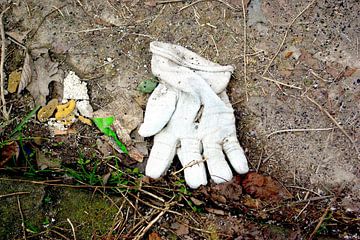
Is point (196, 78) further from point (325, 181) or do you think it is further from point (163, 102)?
point (325, 181)

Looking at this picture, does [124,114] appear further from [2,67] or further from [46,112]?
[2,67]

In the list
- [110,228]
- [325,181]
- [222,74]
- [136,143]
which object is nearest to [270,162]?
[325,181]

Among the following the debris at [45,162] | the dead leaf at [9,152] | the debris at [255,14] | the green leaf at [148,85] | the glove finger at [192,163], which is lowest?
the debris at [45,162]

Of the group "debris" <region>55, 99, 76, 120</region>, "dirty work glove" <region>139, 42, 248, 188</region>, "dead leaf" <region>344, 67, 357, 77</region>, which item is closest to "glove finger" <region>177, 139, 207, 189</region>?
"dirty work glove" <region>139, 42, 248, 188</region>

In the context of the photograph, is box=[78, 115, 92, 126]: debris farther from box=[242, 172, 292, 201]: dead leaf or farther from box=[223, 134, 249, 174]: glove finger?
box=[242, 172, 292, 201]: dead leaf

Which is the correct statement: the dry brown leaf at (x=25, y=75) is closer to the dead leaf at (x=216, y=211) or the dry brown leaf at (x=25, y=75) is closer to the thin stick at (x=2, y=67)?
the thin stick at (x=2, y=67)

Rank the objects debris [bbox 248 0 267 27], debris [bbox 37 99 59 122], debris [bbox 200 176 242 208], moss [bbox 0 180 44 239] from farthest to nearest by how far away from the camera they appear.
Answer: debris [bbox 248 0 267 27] → debris [bbox 37 99 59 122] → debris [bbox 200 176 242 208] → moss [bbox 0 180 44 239]

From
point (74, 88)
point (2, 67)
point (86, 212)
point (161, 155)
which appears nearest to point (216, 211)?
point (161, 155)

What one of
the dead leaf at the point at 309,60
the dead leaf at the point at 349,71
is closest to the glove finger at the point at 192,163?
the dead leaf at the point at 309,60
